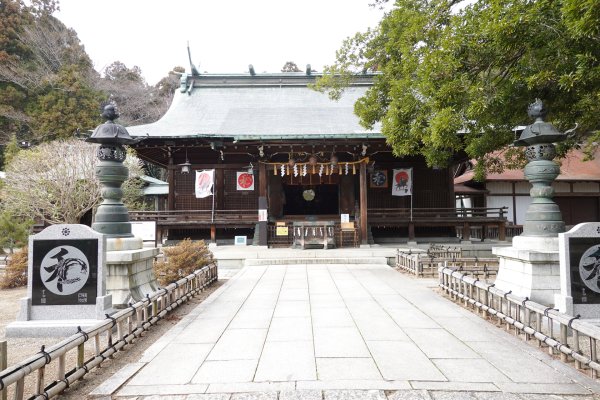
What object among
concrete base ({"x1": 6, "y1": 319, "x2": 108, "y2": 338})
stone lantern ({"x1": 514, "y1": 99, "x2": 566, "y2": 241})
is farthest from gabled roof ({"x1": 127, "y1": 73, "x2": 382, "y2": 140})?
concrete base ({"x1": 6, "y1": 319, "x2": 108, "y2": 338})

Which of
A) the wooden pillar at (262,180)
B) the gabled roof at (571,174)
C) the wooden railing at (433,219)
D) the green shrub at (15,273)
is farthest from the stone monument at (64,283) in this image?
the gabled roof at (571,174)

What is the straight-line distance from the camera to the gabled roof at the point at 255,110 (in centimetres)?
1661

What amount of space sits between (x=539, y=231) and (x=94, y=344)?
6208 mm

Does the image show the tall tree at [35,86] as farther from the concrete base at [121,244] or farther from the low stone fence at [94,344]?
the low stone fence at [94,344]

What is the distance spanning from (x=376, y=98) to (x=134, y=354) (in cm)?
887

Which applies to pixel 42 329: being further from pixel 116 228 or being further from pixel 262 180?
pixel 262 180

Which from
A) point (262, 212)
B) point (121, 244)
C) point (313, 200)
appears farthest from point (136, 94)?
point (121, 244)

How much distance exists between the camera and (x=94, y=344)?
170 inches

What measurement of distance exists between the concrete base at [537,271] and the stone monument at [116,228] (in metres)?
5.66

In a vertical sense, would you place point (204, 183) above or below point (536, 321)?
above

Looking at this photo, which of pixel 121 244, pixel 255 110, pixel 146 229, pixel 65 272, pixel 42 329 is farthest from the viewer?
pixel 255 110

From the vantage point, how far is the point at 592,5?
4371 mm

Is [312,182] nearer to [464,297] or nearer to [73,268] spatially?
[464,297]

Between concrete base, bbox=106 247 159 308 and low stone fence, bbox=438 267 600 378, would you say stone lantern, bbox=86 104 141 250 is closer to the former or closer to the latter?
concrete base, bbox=106 247 159 308
